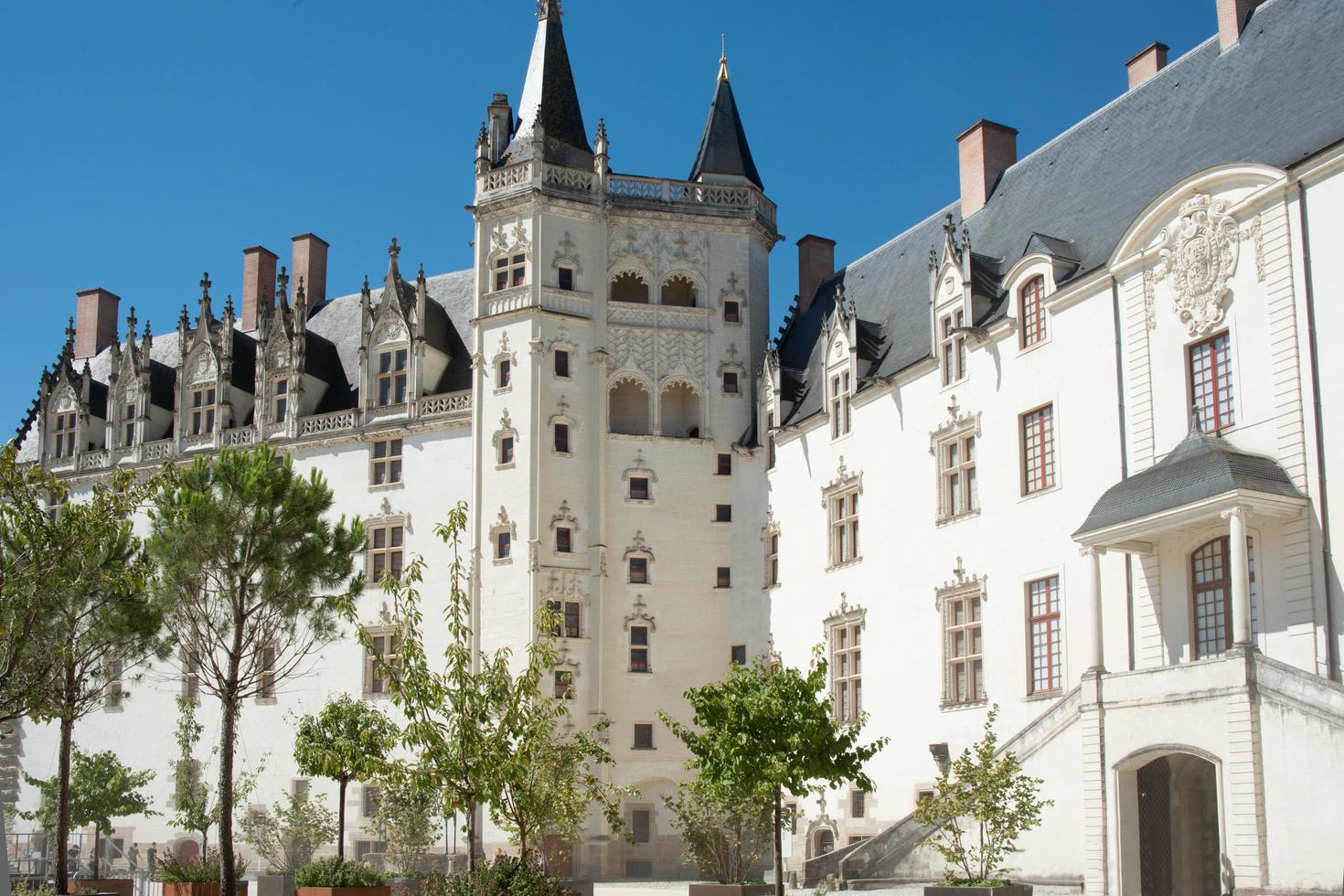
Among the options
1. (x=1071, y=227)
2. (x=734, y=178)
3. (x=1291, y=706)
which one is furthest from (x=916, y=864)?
(x=734, y=178)

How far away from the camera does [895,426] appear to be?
2858 cm

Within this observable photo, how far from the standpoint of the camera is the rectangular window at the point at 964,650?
2566 centimetres

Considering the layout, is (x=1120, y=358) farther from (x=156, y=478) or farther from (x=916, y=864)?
(x=156, y=478)

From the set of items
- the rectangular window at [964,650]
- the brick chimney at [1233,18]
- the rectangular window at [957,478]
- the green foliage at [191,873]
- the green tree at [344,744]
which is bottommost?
the green foliage at [191,873]

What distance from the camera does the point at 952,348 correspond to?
27.0m

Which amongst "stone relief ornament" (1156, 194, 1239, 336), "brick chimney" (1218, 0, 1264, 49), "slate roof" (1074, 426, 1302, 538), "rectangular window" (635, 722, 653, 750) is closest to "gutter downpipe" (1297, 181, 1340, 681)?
"slate roof" (1074, 426, 1302, 538)

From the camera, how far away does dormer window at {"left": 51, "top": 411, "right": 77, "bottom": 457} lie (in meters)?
43.6

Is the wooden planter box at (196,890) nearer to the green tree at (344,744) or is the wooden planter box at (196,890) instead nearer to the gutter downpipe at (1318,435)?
the green tree at (344,744)

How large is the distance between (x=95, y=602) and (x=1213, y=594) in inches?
705

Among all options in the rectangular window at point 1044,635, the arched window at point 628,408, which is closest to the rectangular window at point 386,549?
the arched window at point 628,408

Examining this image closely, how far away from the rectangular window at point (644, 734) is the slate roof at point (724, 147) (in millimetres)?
13075

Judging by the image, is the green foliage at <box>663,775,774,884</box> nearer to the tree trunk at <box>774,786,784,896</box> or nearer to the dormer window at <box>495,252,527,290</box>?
the tree trunk at <box>774,786,784,896</box>

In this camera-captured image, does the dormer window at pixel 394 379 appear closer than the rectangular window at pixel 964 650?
No

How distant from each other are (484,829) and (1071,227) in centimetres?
1747
